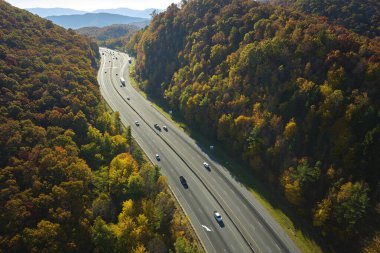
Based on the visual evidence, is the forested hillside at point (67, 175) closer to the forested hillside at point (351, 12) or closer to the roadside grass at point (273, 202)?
the roadside grass at point (273, 202)

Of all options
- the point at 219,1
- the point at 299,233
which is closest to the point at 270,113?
the point at 299,233

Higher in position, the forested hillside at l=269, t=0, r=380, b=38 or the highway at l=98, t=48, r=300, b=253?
the forested hillside at l=269, t=0, r=380, b=38

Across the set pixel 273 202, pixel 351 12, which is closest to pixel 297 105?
pixel 273 202

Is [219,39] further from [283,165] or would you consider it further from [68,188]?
[68,188]

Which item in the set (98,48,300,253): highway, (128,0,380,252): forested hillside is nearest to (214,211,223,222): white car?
(98,48,300,253): highway

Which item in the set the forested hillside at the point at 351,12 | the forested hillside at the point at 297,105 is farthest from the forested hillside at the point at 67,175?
the forested hillside at the point at 351,12

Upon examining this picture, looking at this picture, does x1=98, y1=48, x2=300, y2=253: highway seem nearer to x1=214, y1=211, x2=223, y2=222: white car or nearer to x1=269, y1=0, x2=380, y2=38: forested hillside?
x1=214, y1=211, x2=223, y2=222: white car
